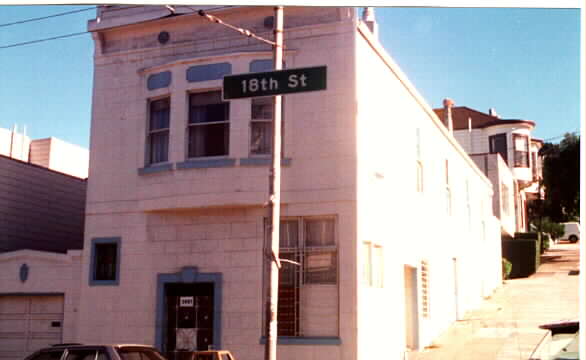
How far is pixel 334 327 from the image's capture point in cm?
1496

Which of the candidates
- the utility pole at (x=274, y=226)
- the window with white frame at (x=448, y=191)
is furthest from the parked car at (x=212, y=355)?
the window with white frame at (x=448, y=191)

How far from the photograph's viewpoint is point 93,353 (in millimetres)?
11742

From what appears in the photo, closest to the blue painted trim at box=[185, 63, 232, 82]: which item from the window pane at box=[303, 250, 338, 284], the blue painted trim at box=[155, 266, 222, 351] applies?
the blue painted trim at box=[155, 266, 222, 351]

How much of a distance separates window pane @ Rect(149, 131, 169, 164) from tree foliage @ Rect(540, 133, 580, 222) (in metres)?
21.6

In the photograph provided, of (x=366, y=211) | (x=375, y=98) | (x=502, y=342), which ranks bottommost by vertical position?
(x=502, y=342)

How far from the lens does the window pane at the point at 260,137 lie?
1611 cm

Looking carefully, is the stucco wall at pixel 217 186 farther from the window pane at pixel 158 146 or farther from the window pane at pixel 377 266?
the window pane at pixel 377 266

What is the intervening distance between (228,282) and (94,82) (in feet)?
19.6

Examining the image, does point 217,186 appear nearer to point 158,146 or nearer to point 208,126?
point 208,126

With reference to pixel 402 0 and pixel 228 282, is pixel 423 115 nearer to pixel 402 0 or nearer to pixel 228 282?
pixel 228 282

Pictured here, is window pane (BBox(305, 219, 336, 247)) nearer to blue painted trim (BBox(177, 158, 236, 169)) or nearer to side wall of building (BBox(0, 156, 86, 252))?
blue painted trim (BBox(177, 158, 236, 169))

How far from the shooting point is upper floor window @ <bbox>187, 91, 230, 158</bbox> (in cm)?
1642

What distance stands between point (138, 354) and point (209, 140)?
18.6 ft

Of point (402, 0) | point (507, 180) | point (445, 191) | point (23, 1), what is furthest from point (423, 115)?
point (507, 180)
